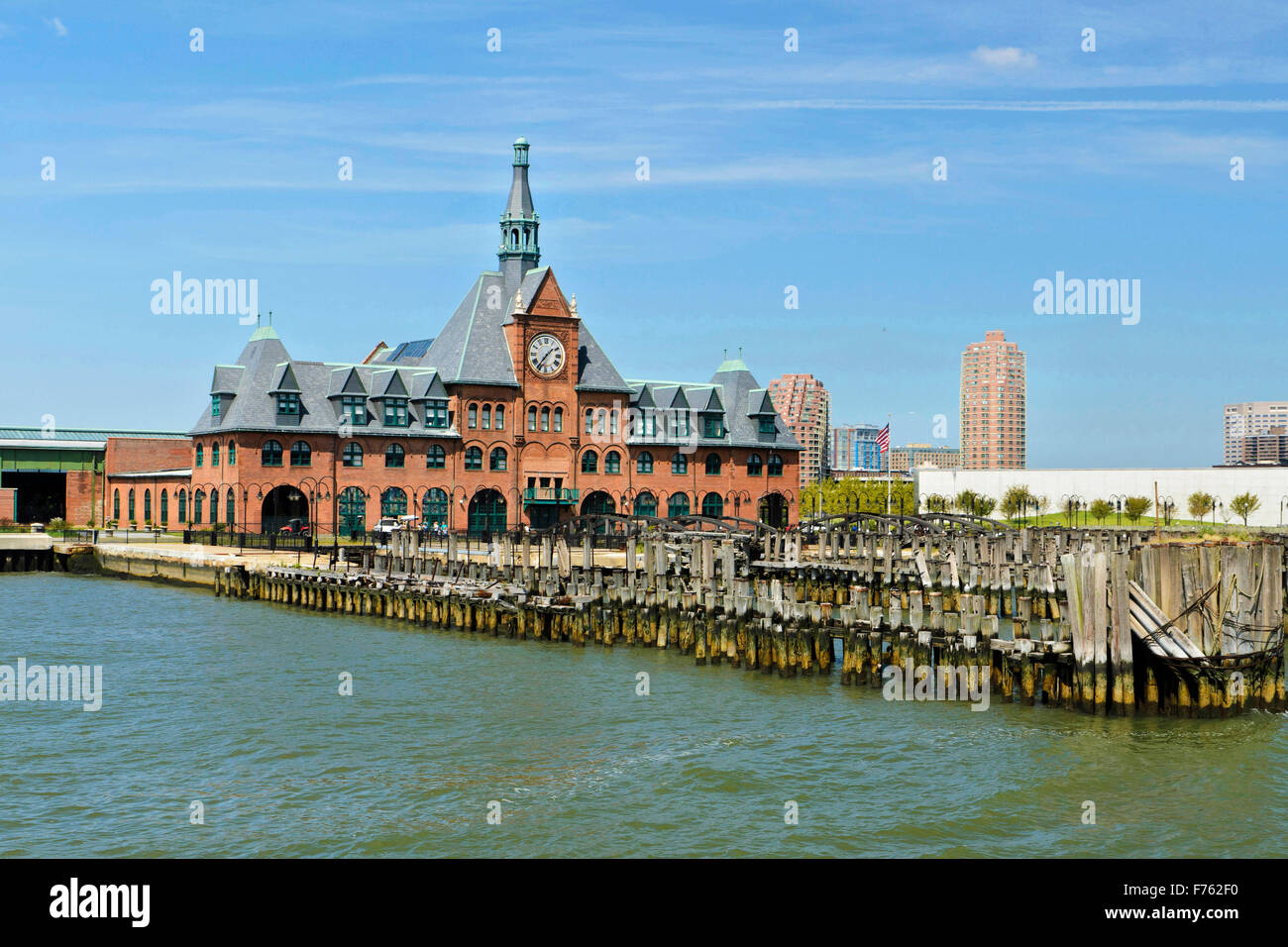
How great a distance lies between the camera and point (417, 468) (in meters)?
82.9

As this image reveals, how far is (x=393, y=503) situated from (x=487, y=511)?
706 centimetres

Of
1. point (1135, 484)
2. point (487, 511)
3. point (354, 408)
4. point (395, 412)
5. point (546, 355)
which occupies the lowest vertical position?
point (487, 511)

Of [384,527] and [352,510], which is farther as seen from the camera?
[352,510]

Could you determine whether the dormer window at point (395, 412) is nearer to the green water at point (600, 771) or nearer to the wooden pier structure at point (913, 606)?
the wooden pier structure at point (913, 606)

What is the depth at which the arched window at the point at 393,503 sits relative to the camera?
81.8 m

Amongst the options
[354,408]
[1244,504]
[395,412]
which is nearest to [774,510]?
[395,412]

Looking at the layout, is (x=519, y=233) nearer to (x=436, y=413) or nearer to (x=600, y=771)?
(x=436, y=413)

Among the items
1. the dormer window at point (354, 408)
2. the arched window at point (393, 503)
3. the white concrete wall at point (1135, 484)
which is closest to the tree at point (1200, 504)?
the white concrete wall at point (1135, 484)

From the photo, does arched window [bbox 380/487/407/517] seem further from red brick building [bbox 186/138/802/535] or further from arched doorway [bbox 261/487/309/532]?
arched doorway [bbox 261/487/309/532]

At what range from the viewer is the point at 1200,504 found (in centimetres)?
11250
